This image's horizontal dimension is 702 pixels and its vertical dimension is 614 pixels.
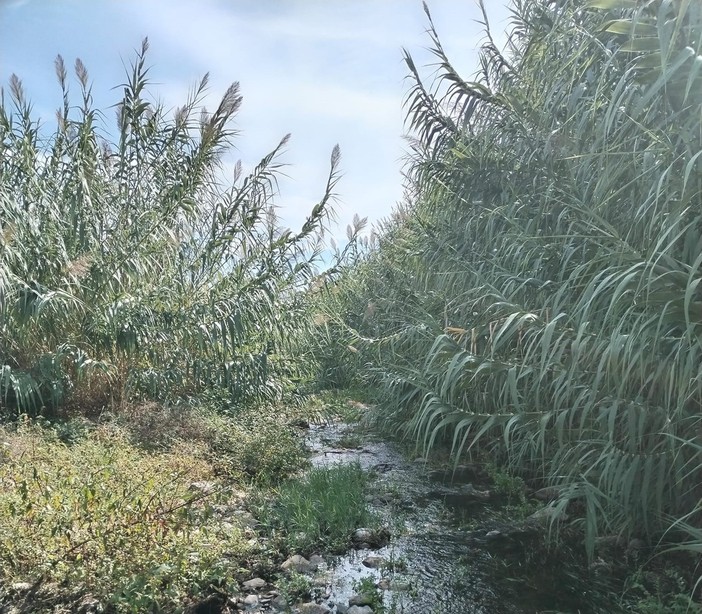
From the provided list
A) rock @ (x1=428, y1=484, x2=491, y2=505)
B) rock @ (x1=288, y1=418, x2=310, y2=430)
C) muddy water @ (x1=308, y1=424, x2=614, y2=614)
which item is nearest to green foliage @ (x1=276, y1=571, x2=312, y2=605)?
muddy water @ (x1=308, y1=424, x2=614, y2=614)

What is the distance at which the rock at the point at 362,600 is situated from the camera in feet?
9.95

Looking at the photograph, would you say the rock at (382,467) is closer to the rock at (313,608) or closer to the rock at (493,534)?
the rock at (493,534)

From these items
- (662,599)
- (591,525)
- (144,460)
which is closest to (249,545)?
(144,460)

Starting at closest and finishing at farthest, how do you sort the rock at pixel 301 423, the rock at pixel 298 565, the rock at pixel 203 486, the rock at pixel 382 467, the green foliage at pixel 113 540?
1. the green foliage at pixel 113 540
2. the rock at pixel 298 565
3. the rock at pixel 203 486
4. the rock at pixel 382 467
5. the rock at pixel 301 423

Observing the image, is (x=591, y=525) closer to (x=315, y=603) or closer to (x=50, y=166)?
(x=315, y=603)

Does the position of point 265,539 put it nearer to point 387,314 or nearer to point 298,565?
point 298,565

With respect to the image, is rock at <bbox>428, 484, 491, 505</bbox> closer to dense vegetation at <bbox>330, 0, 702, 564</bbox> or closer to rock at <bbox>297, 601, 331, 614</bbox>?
dense vegetation at <bbox>330, 0, 702, 564</bbox>

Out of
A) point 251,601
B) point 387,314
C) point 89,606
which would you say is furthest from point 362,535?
point 387,314

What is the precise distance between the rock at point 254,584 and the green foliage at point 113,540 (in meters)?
0.12

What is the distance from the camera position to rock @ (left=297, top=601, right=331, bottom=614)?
9.80 feet

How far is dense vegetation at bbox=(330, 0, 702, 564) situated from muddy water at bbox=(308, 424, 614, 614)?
493mm

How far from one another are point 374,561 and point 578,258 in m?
2.42

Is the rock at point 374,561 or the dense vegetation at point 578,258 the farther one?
the rock at point 374,561

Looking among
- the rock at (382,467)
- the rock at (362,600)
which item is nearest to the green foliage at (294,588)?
the rock at (362,600)
